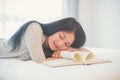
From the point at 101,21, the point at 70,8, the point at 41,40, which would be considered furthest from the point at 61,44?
the point at 101,21

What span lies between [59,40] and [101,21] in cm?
196

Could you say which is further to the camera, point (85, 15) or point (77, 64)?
point (85, 15)

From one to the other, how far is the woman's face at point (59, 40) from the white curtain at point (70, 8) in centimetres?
166

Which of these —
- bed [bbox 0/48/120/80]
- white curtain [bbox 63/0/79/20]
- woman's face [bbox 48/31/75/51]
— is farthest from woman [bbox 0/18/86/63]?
white curtain [bbox 63/0/79/20]

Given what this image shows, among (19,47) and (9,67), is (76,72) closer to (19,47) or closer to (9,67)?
(9,67)

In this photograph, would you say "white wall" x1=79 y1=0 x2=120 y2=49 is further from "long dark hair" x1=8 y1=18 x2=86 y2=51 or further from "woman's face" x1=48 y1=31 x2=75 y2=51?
"woman's face" x1=48 y1=31 x2=75 y2=51

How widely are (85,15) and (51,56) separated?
1956 mm

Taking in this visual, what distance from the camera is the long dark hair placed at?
160cm

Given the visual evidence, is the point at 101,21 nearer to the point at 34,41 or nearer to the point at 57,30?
the point at 57,30

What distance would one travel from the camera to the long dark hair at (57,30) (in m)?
1.60

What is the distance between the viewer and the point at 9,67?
1.25 m

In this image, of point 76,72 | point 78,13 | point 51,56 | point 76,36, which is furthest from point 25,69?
point 78,13

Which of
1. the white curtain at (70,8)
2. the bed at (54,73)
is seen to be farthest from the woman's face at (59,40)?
the white curtain at (70,8)

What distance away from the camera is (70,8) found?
11.1 feet
